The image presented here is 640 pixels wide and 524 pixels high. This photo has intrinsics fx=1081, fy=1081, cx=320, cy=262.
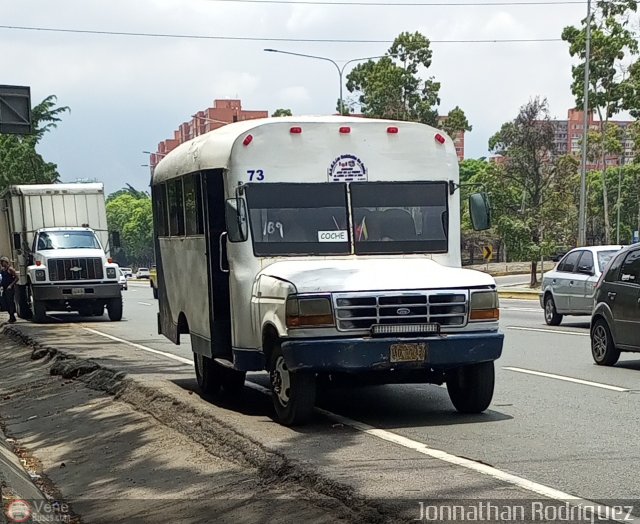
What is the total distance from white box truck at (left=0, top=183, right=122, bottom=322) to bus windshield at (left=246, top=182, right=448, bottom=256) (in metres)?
17.7

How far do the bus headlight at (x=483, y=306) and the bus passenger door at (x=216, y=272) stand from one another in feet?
8.75

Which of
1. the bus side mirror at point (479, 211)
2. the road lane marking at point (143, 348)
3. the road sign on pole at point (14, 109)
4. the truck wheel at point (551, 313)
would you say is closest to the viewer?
the bus side mirror at point (479, 211)

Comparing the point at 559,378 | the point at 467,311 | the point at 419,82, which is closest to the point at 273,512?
the point at 467,311

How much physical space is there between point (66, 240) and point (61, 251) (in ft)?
1.81

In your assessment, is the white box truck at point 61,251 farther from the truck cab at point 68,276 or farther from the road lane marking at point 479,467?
the road lane marking at point 479,467

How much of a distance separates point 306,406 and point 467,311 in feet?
5.41

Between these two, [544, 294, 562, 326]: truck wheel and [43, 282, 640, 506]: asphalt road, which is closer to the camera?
[43, 282, 640, 506]: asphalt road

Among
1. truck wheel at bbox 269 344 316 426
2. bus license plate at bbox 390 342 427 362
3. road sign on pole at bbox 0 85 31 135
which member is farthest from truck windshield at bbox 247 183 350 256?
road sign on pole at bbox 0 85 31 135

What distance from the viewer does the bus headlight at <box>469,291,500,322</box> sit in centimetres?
959

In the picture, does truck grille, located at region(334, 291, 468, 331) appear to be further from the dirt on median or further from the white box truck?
the white box truck

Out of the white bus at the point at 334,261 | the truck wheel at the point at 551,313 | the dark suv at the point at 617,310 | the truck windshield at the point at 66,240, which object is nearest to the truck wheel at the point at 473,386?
the white bus at the point at 334,261

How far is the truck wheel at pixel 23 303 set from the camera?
29203mm

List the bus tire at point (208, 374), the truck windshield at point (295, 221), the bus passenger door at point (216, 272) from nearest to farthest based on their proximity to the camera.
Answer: the truck windshield at point (295, 221) < the bus passenger door at point (216, 272) < the bus tire at point (208, 374)

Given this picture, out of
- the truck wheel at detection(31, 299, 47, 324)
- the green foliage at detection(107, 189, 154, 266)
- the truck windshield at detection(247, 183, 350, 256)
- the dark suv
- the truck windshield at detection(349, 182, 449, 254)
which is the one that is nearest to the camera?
the truck windshield at detection(247, 183, 350, 256)
